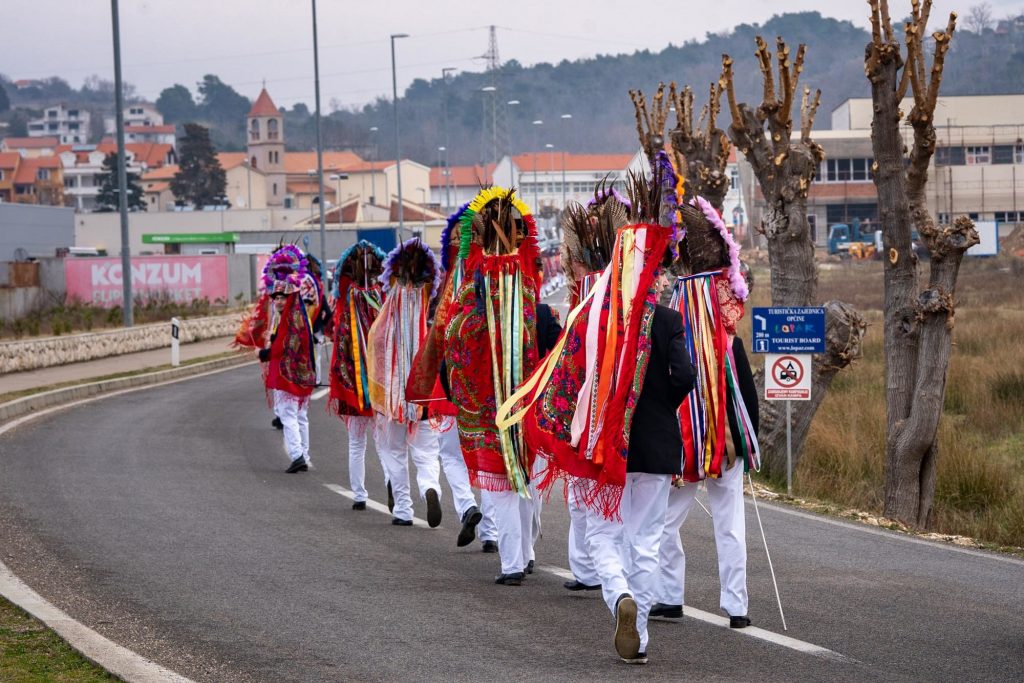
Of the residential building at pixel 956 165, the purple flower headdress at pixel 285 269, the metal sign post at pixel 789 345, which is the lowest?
the metal sign post at pixel 789 345

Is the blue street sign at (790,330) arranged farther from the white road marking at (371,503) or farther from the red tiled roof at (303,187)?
the red tiled roof at (303,187)

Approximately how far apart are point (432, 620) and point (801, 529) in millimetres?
4316

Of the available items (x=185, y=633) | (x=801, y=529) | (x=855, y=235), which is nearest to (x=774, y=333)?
(x=801, y=529)

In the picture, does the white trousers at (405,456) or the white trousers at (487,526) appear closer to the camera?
the white trousers at (487,526)

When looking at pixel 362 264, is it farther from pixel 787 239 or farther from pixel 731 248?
pixel 787 239

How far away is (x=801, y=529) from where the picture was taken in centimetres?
1141

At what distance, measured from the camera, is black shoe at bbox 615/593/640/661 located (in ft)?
22.6

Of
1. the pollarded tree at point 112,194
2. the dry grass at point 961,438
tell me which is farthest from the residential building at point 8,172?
the dry grass at point 961,438

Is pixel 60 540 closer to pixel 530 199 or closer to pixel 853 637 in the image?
pixel 853 637

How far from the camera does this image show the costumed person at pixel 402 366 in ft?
37.1

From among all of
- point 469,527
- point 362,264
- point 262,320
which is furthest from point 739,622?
point 262,320

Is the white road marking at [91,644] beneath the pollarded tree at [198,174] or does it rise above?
beneath

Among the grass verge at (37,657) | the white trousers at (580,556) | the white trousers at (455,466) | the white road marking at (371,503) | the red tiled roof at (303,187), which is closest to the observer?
the grass verge at (37,657)

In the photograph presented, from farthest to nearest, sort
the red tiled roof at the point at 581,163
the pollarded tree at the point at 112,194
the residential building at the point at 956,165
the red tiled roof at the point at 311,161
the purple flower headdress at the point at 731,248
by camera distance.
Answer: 1. the red tiled roof at the point at 311,161
2. the red tiled roof at the point at 581,163
3. the pollarded tree at the point at 112,194
4. the residential building at the point at 956,165
5. the purple flower headdress at the point at 731,248
